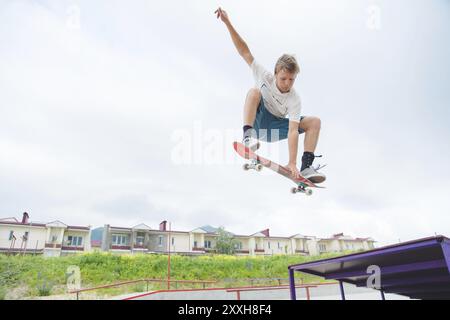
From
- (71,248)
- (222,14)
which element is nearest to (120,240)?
(71,248)

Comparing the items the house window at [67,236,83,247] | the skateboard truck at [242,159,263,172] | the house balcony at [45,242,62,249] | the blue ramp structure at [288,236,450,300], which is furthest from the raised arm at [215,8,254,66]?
the house window at [67,236,83,247]

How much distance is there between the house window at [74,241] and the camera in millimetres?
28469

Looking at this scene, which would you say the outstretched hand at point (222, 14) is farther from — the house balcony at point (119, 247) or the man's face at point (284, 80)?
the house balcony at point (119, 247)

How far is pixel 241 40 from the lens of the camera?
3775 mm

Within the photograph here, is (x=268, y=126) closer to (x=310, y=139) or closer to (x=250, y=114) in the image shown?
(x=310, y=139)

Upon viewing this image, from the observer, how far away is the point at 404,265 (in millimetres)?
4461

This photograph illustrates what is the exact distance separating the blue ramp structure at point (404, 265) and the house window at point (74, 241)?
2751 cm

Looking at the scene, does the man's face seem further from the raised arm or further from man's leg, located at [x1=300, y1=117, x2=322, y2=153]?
man's leg, located at [x1=300, y1=117, x2=322, y2=153]

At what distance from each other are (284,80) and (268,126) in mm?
888

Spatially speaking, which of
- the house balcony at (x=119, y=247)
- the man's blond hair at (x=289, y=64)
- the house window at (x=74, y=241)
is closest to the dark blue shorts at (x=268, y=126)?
the man's blond hair at (x=289, y=64)

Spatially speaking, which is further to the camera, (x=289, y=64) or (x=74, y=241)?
(x=74, y=241)

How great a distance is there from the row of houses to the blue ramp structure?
15.5m

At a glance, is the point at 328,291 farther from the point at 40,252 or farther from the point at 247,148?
the point at 40,252

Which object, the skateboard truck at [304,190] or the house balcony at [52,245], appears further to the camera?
the house balcony at [52,245]
